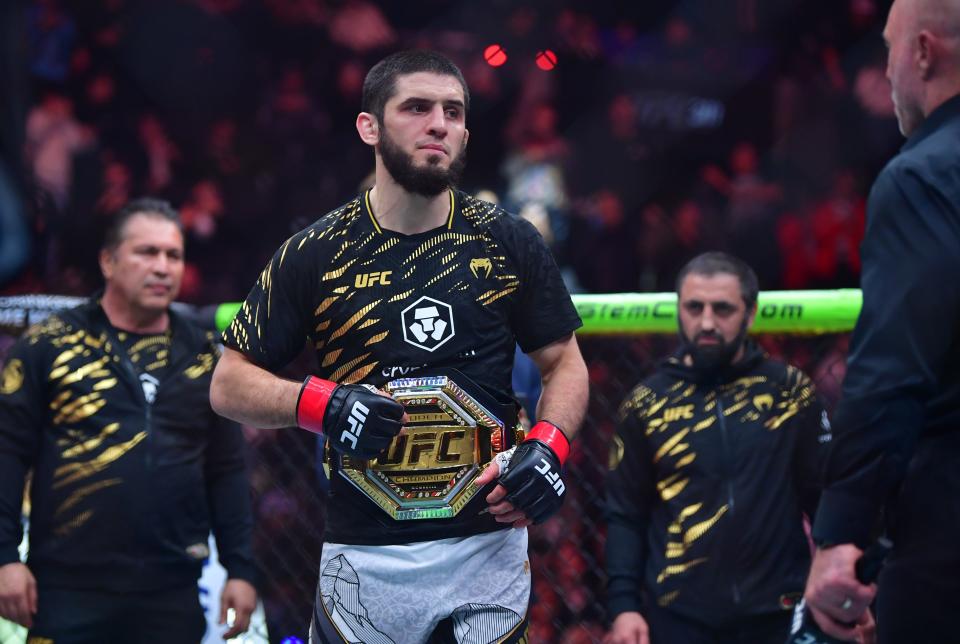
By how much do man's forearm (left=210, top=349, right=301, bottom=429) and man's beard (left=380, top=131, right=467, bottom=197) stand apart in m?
0.44

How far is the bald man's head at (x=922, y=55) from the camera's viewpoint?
1.60 meters

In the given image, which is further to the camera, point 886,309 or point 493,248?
point 493,248

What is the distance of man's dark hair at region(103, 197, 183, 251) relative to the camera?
3.14 meters

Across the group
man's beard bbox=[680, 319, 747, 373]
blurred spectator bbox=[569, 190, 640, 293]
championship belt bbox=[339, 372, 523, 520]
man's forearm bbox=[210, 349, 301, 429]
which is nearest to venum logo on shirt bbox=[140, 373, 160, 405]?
man's forearm bbox=[210, 349, 301, 429]

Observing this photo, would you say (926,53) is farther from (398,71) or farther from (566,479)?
(566,479)

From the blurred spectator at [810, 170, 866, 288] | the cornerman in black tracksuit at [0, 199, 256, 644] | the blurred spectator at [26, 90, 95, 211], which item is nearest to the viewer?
the cornerman in black tracksuit at [0, 199, 256, 644]

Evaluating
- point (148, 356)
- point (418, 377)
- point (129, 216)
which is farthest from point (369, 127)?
point (129, 216)

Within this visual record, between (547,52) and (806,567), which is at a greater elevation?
(547,52)

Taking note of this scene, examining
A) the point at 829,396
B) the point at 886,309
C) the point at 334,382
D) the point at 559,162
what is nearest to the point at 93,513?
the point at 334,382

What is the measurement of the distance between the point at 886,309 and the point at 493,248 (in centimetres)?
85

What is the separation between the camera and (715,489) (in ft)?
9.14

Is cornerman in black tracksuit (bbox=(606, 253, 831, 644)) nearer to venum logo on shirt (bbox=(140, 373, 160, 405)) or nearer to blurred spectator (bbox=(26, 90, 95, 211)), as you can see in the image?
venum logo on shirt (bbox=(140, 373, 160, 405))

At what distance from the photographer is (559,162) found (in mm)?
5684

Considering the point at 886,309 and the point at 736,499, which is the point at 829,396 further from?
the point at 886,309
